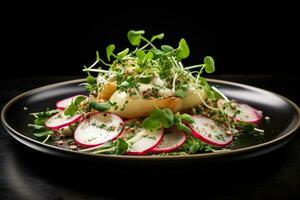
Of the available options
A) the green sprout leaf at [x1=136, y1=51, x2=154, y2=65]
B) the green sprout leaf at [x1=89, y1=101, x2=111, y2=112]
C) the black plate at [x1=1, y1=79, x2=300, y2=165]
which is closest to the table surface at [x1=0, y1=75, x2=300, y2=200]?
the black plate at [x1=1, y1=79, x2=300, y2=165]

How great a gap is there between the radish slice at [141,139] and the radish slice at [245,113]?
544 mm

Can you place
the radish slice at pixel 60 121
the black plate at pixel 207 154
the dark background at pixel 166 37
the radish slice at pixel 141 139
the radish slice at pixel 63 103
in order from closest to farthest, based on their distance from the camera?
the black plate at pixel 207 154 → the radish slice at pixel 141 139 → the radish slice at pixel 60 121 → the radish slice at pixel 63 103 → the dark background at pixel 166 37

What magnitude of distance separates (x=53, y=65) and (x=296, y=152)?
2.40m

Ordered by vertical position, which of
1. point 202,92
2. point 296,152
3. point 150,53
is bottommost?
point 296,152

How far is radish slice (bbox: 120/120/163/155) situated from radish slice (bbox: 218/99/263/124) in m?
0.54

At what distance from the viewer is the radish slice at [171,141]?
2.59m

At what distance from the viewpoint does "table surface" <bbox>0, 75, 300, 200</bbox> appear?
2320mm

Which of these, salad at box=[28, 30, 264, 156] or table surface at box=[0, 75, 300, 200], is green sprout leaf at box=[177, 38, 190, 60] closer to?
salad at box=[28, 30, 264, 156]

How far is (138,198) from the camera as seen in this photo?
2.29 meters

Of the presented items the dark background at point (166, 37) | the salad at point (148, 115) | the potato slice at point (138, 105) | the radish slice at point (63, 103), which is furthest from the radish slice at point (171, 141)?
the dark background at point (166, 37)

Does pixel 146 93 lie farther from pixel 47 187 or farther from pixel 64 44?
pixel 64 44

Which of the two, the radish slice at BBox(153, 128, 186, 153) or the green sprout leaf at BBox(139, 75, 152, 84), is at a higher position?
the green sprout leaf at BBox(139, 75, 152, 84)

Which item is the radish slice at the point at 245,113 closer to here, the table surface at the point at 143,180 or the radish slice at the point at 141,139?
the table surface at the point at 143,180
